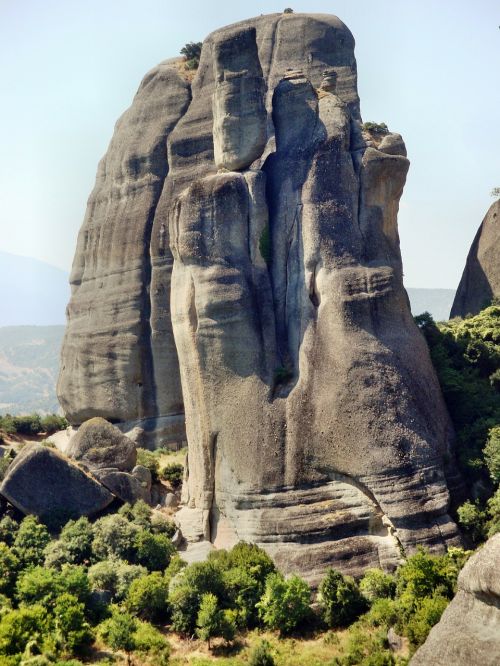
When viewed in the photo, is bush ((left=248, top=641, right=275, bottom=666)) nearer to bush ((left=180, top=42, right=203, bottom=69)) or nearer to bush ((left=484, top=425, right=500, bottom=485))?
bush ((left=484, top=425, right=500, bottom=485))

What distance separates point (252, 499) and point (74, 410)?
1747 cm

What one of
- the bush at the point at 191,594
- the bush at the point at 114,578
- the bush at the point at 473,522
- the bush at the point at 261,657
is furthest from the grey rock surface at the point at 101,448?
the bush at the point at 473,522

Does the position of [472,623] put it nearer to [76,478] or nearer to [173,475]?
[76,478]

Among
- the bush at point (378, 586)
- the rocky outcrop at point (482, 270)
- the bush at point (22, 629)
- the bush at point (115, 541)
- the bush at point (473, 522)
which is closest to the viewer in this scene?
the bush at point (22, 629)

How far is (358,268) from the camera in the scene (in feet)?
103

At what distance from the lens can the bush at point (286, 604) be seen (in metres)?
26.2

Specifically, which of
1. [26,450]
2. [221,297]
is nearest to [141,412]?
[26,450]

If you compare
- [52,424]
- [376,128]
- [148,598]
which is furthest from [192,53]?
[148,598]

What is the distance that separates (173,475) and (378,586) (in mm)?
13825

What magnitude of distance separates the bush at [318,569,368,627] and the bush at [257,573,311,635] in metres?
0.60

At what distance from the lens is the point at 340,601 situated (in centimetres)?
2667

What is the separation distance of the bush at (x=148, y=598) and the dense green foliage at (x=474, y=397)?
10413mm

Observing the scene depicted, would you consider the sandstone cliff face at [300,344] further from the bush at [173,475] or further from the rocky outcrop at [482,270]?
the rocky outcrop at [482,270]

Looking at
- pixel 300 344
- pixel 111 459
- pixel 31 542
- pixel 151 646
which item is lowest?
pixel 151 646
